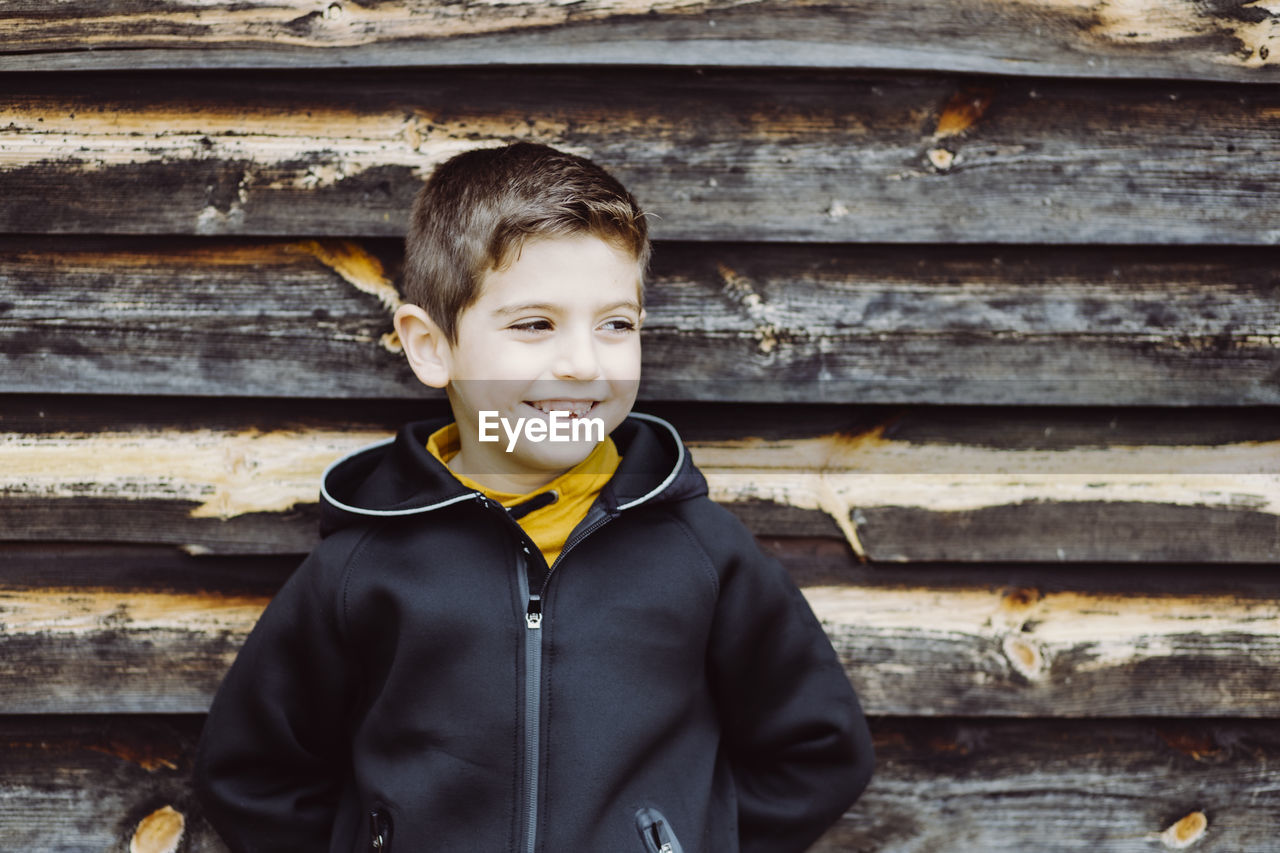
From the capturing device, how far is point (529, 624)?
1.24m

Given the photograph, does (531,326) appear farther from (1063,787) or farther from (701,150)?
(1063,787)

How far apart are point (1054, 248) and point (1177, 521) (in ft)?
1.74

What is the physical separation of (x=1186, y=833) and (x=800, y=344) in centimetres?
116

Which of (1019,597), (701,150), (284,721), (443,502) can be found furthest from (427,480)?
(1019,597)

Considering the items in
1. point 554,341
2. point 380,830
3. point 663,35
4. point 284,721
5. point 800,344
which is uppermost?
point 663,35

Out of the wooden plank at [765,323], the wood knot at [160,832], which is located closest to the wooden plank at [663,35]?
the wooden plank at [765,323]

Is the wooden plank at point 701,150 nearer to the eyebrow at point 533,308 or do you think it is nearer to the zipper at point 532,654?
the eyebrow at point 533,308

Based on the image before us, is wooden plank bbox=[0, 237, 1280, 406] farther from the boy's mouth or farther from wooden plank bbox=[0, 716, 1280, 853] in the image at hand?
wooden plank bbox=[0, 716, 1280, 853]

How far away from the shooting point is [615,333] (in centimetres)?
123

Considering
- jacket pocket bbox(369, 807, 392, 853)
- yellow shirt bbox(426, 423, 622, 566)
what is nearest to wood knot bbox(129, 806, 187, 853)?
jacket pocket bbox(369, 807, 392, 853)

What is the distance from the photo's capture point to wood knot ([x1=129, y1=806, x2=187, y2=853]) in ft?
5.32

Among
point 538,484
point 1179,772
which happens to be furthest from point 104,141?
point 1179,772

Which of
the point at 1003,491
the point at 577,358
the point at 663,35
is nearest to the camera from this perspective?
the point at 577,358

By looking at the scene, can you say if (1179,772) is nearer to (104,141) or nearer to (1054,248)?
(1054,248)
